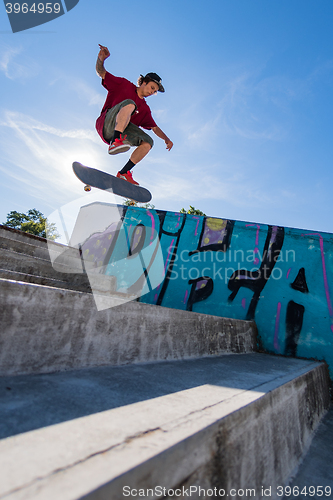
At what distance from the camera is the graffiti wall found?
483cm

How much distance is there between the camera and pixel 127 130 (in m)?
4.27

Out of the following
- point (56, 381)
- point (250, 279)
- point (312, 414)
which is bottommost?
point (312, 414)

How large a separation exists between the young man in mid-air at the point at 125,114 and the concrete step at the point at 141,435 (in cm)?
325

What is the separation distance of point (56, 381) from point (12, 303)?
1.60 ft

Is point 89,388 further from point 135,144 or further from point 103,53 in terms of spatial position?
point 103,53

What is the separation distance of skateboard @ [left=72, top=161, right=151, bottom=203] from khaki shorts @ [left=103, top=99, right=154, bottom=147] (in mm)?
615

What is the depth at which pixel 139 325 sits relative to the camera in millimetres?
2256

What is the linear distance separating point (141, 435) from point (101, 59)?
4.41m

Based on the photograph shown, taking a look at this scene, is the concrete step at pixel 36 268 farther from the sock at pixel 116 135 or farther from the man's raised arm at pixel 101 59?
the man's raised arm at pixel 101 59

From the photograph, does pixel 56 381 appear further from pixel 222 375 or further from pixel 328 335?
pixel 328 335

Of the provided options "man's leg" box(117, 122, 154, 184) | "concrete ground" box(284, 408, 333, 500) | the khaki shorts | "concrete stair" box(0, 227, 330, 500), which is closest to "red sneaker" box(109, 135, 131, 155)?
the khaki shorts

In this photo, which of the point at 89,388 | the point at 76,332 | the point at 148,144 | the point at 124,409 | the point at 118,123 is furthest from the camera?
the point at 148,144

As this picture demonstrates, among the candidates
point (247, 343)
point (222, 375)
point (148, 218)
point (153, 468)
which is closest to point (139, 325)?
point (222, 375)

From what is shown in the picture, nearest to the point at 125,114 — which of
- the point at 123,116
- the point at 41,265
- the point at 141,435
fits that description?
the point at 123,116
